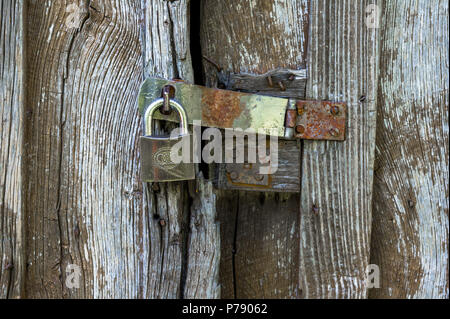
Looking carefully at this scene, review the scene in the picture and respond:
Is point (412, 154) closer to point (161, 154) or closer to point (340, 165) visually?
point (340, 165)

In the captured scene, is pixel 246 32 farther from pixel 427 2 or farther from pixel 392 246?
pixel 392 246

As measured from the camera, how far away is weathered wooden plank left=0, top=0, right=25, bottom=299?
79 centimetres

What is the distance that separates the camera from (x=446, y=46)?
0.84 m

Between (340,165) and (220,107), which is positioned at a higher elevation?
(220,107)

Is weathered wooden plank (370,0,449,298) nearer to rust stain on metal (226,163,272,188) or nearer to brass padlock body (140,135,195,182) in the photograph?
rust stain on metal (226,163,272,188)

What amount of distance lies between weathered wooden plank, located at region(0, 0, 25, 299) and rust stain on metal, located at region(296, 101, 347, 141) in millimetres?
614

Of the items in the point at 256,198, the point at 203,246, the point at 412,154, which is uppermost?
the point at 412,154

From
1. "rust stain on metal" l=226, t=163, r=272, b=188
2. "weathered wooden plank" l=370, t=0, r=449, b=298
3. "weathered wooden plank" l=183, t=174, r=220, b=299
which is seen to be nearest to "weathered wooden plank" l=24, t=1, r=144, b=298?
"weathered wooden plank" l=183, t=174, r=220, b=299

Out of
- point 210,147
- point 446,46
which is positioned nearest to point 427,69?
point 446,46

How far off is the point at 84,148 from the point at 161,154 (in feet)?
0.71

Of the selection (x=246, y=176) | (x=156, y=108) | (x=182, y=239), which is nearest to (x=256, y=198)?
(x=246, y=176)

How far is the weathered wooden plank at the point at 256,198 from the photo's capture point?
32.6 inches

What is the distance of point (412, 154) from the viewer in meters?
0.86

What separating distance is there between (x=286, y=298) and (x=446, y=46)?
709 mm
